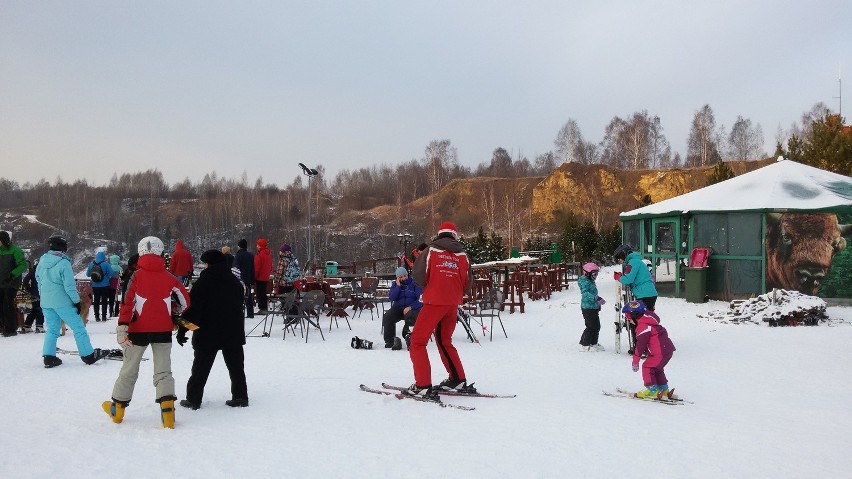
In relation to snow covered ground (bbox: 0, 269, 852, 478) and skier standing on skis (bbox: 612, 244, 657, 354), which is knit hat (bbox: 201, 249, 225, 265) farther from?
skier standing on skis (bbox: 612, 244, 657, 354)

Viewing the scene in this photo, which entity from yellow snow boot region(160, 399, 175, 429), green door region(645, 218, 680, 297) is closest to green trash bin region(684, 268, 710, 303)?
green door region(645, 218, 680, 297)

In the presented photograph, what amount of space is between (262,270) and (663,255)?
1053 centimetres

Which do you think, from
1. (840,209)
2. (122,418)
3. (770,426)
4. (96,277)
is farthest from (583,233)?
(122,418)

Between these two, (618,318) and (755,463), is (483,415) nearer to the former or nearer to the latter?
(755,463)

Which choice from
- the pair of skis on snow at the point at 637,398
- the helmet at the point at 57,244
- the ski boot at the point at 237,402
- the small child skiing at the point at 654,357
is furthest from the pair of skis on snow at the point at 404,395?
the helmet at the point at 57,244

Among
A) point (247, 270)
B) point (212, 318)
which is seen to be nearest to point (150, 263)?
point (212, 318)

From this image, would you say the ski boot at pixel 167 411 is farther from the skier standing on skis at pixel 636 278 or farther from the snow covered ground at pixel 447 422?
the skier standing on skis at pixel 636 278

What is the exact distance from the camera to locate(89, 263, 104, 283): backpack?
11.2m

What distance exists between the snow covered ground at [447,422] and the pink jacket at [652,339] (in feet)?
1.70

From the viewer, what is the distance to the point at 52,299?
7156mm

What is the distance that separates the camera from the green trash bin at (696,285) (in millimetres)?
14102

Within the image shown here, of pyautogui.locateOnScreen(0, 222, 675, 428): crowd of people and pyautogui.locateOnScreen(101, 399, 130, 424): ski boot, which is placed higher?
pyautogui.locateOnScreen(0, 222, 675, 428): crowd of people

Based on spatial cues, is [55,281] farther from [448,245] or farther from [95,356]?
[448,245]

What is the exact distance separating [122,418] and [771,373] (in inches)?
282
